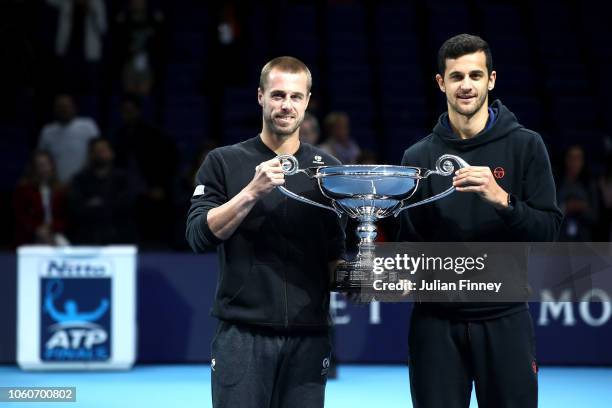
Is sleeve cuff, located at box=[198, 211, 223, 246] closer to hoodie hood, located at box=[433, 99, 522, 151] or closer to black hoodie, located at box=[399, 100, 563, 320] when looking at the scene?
black hoodie, located at box=[399, 100, 563, 320]

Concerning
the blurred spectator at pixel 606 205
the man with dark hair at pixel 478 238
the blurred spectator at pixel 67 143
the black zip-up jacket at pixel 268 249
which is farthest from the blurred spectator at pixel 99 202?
the man with dark hair at pixel 478 238

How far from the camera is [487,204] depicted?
3.50m

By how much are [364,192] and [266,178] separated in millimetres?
355

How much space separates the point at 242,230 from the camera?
11.5 feet

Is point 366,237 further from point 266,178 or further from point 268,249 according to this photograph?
point 266,178

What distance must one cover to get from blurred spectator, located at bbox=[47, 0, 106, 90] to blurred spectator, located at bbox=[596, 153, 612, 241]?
5669 millimetres

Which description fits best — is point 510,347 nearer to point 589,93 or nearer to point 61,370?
point 61,370

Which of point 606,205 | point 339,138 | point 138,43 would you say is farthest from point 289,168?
point 138,43

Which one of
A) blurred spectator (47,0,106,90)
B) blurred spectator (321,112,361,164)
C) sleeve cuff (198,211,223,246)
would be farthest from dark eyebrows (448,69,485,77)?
blurred spectator (47,0,106,90)

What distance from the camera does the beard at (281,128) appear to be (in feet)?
11.5

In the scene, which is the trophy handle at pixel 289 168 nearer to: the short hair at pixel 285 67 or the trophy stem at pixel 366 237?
the trophy stem at pixel 366 237

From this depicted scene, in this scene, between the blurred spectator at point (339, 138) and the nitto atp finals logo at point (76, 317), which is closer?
the nitto atp finals logo at point (76, 317)

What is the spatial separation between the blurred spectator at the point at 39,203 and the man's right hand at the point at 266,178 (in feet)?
18.2

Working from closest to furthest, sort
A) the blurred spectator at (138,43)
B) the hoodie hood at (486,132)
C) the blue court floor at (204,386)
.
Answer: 1. the hoodie hood at (486,132)
2. the blue court floor at (204,386)
3. the blurred spectator at (138,43)
